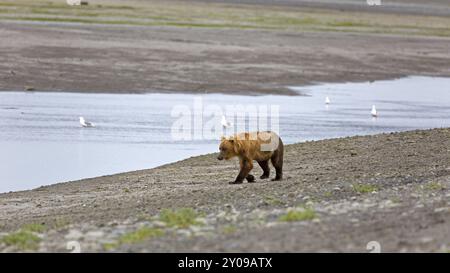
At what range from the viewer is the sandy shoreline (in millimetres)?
8641

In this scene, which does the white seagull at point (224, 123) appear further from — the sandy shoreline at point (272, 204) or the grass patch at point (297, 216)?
the grass patch at point (297, 216)

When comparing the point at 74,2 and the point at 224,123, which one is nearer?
the point at 224,123

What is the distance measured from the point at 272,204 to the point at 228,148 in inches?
121

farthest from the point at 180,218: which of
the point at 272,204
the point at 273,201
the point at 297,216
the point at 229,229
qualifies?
the point at 273,201

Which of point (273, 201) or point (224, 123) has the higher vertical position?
point (273, 201)

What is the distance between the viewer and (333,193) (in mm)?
12078

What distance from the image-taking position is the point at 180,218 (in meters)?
9.95

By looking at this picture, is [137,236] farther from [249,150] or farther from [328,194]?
[249,150]

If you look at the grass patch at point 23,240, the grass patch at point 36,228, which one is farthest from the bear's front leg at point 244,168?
the grass patch at point 23,240

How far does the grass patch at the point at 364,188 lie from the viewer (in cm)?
1207

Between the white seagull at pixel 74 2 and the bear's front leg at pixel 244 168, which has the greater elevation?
the white seagull at pixel 74 2

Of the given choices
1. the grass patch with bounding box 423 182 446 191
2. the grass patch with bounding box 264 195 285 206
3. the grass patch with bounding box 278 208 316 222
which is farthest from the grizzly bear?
the grass patch with bounding box 278 208 316 222

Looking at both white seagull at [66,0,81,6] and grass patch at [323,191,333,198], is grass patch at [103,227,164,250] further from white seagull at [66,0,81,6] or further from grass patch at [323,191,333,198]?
white seagull at [66,0,81,6]

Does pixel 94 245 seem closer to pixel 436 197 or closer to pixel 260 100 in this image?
pixel 436 197
